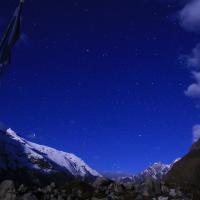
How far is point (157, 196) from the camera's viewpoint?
23328 mm

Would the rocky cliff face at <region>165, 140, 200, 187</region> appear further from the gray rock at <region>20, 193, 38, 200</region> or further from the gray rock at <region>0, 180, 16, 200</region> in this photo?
the gray rock at <region>20, 193, 38, 200</region>

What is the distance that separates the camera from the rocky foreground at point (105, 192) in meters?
23.3

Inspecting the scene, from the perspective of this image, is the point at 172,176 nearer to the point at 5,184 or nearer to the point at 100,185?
the point at 100,185

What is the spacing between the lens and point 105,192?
25.0 metres

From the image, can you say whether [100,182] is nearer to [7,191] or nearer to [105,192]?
[105,192]

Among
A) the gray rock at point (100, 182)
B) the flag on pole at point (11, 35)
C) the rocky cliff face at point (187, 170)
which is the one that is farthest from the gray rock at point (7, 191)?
the rocky cliff face at point (187, 170)

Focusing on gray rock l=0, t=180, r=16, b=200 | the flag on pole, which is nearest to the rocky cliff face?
gray rock l=0, t=180, r=16, b=200

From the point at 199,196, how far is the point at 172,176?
1731cm

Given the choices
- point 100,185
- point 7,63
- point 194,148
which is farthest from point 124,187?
point 194,148

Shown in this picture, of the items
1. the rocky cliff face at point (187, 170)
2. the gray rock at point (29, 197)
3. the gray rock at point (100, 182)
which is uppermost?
the rocky cliff face at point (187, 170)

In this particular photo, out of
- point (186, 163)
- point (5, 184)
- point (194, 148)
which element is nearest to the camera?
point (5, 184)

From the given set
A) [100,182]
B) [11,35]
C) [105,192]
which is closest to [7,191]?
[105,192]

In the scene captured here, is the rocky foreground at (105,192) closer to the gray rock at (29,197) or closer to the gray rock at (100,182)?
the gray rock at (29,197)

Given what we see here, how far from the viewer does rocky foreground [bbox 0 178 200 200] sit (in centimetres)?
2330
